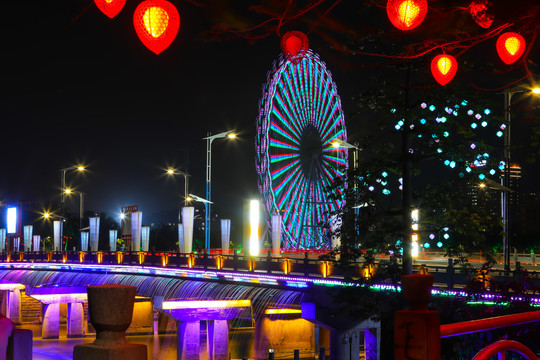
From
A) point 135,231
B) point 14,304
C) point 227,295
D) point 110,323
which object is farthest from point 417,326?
point 14,304

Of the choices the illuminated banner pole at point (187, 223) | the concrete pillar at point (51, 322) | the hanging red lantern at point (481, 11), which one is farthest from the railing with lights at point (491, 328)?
the concrete pillar at point (51, 322)

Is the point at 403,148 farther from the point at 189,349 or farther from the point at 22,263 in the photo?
the point at 22,263

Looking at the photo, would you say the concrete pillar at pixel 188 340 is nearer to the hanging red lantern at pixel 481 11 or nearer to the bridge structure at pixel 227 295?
the bridge structure at pixel 227 295

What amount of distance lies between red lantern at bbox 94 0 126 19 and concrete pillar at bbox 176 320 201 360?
3787 cm

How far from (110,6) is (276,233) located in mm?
40631

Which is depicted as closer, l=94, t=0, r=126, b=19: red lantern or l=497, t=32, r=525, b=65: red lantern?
l=94, t=0, r=126, b=19: red lantern

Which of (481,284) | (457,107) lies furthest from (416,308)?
(457,107)

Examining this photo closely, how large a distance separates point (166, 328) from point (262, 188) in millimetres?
31118

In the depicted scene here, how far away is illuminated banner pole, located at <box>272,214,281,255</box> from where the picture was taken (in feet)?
Answer: 164

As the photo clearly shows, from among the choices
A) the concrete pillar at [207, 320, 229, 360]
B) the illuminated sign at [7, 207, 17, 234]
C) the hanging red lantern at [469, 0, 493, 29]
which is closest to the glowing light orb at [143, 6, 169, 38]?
the hanging red lantern at [469, 0, 493, 29]

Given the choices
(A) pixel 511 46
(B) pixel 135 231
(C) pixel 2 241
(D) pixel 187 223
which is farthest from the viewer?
(C) pixel 2 241

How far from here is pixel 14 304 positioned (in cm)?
8069

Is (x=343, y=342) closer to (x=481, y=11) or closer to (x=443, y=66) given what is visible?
(x=443, y=66)

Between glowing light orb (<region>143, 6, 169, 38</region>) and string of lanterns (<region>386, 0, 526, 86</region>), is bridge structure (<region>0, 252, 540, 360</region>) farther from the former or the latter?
glowing light orb (<region>143, 6, 169, 38</region>)
